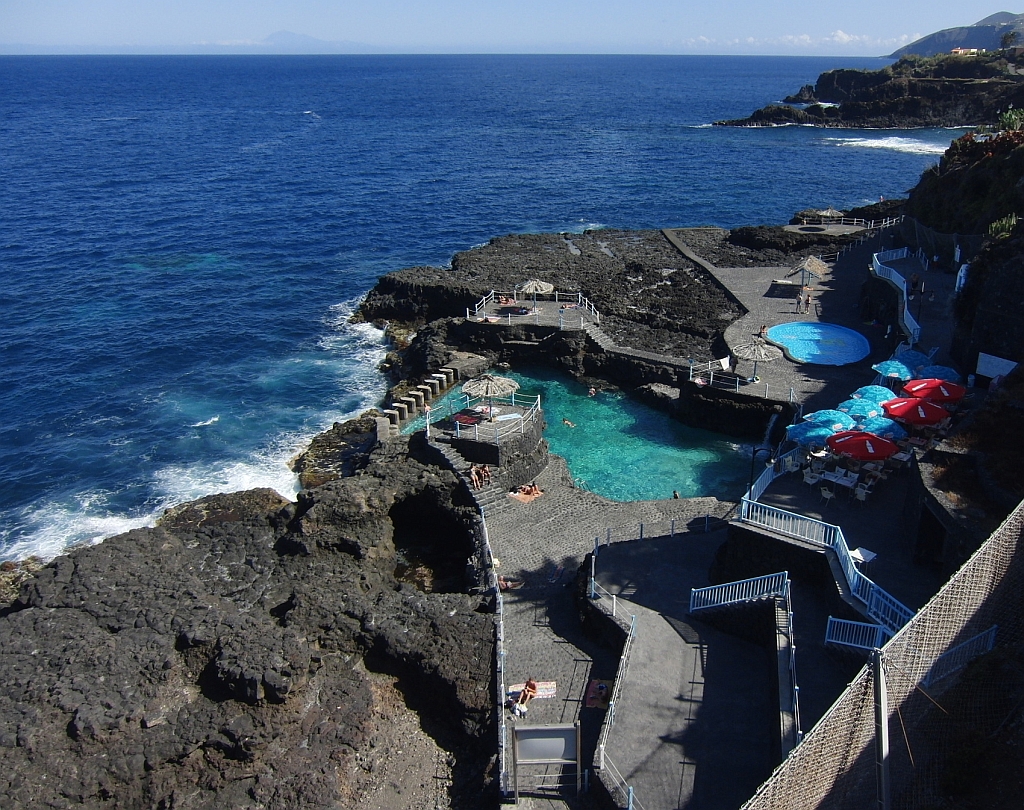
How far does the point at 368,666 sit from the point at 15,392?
32.0m

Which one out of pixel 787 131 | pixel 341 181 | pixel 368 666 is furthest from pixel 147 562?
pixel 787 131

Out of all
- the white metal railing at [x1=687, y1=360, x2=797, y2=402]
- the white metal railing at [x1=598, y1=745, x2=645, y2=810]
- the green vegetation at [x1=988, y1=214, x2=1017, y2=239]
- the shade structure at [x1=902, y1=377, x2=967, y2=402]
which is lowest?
the white metal railing at [x1=598, y1=745, x2=645, y2=810]

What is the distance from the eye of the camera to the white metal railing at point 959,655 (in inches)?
525

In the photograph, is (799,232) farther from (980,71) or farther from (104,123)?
(104,123)

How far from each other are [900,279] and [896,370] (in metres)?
11.8

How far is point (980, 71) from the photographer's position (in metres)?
140

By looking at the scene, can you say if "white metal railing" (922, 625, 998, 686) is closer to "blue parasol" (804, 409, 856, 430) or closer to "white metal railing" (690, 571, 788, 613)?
"white metal railing" (690, 571, 788, 613)

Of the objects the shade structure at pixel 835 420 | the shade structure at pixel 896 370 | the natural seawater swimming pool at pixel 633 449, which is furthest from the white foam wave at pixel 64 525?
the shade structure at pixel 896 370

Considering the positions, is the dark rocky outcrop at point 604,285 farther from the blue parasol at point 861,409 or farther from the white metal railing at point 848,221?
the blue parasol at point 861,409

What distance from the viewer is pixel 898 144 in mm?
117188

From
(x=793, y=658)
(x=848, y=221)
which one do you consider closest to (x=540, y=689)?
(x=793, y=658)

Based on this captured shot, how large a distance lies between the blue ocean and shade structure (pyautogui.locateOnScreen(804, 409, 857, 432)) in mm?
22164

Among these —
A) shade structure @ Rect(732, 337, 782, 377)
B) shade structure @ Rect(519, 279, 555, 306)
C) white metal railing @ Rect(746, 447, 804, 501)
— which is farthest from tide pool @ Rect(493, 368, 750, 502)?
shade structure @ Rect(519, 279, 555, 306)

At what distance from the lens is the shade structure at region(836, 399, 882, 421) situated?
2644cm
